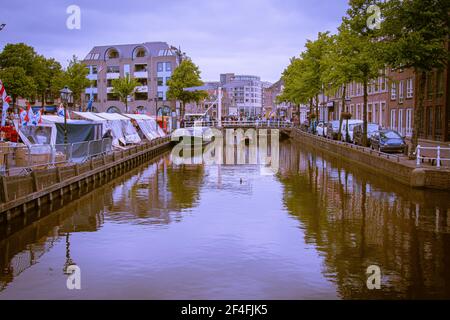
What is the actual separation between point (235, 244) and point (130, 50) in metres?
87.4

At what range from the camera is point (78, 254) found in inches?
560

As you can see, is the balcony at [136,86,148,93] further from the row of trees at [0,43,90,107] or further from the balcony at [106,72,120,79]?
the row of trees at [0,43,90,107]

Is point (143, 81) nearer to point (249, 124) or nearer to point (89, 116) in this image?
point (249, 124)

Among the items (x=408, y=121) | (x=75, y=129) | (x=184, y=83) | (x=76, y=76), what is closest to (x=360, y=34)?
(x=408, y=121)

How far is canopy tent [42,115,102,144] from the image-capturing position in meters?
29.2

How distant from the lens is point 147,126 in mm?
53062

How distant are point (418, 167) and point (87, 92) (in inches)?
3326

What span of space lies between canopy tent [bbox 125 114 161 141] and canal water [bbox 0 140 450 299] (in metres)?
24.5

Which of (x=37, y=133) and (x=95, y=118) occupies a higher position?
(x=95, y=118)

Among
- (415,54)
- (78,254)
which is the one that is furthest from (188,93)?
(78,254)

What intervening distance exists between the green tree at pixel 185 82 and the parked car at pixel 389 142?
43.4 m

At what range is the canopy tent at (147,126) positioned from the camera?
165ft

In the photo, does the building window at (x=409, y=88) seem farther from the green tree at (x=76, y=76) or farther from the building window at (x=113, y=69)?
the building window at (x=113, y=69)

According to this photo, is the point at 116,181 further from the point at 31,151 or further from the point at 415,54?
the point at 415,54
